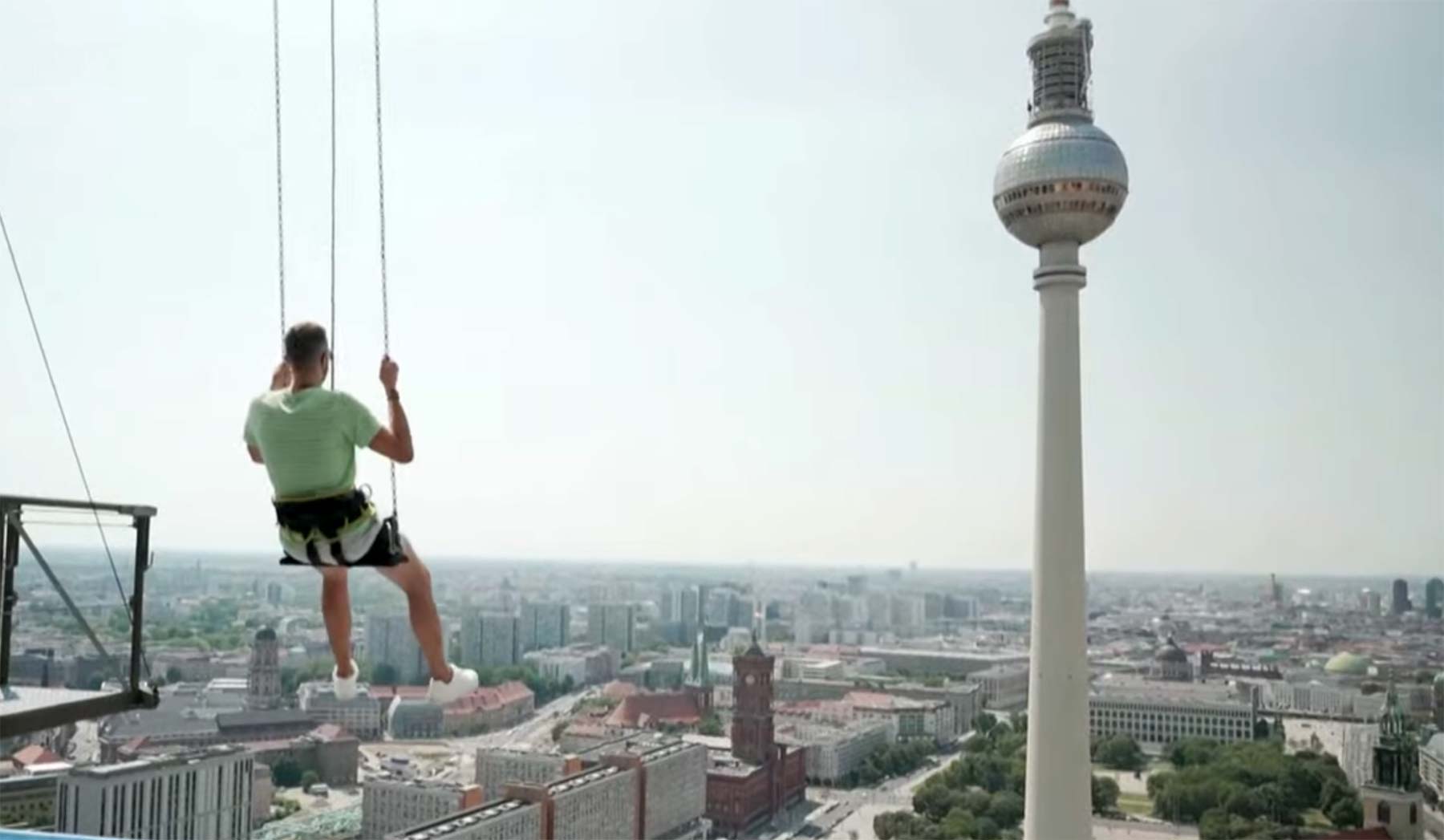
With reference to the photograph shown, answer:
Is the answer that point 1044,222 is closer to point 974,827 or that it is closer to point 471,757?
point 974,827

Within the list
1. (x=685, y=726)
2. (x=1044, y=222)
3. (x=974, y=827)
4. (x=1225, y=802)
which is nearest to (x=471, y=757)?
(x=685, y=726)

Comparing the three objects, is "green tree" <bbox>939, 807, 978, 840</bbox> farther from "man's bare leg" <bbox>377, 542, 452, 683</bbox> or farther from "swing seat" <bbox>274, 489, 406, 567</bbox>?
"swing seat" <bbox>274, 489, 406, 567</bbox>

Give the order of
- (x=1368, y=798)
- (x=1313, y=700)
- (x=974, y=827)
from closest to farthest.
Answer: (x=1368, y=798)
(x=974, y=827)
(x=1313, y=700)

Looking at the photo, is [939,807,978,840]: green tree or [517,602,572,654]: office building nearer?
[939,807,978,840]: green tree

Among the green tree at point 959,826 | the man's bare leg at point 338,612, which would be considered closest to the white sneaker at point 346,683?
the man's bare leg at point 338,612

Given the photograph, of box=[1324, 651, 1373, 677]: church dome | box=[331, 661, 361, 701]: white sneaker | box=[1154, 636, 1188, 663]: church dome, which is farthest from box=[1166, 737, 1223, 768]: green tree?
box=[331, 661, 361, 701]: white sneaker
